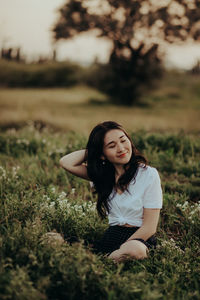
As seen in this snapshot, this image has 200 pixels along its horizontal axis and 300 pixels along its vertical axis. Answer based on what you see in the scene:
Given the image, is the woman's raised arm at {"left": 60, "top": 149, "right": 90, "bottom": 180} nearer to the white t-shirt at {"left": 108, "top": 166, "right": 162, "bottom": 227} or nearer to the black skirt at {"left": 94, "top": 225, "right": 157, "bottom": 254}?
the white t-shirt at {"left": 108, "top": 166, "right": 162, "bottom": 227}


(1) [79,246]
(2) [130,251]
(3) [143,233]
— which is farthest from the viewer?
(3) [143,233]

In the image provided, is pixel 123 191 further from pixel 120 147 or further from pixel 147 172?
pixel 120 147

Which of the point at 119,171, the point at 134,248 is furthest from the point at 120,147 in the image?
the point at 134,248

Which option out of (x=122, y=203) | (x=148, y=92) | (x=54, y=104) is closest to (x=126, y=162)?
(x=122, y=203)

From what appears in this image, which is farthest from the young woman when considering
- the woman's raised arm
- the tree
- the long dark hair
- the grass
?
the tree

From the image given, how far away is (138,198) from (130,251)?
1.50ft

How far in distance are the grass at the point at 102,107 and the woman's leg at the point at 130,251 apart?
30.8 ft

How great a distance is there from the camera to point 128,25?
2097cm

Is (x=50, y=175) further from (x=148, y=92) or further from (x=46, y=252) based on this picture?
(x=148, y=92)

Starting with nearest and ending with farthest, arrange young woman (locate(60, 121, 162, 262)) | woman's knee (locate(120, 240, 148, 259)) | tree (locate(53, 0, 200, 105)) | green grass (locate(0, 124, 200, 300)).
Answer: green grass (locate(0, 124, 200, 300))
woman's knee (locate(120, 240, 148, 259))
young woman (locate(60, 121, 162, 262))
tree (locate(53, 0, 200, 105))

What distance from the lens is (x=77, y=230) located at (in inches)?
129

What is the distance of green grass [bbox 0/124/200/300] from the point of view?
2.32 meters

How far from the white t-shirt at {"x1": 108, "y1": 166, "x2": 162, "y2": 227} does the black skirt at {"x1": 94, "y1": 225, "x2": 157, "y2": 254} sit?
2.3 inches

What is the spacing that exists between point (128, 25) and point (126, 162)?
762 inches
